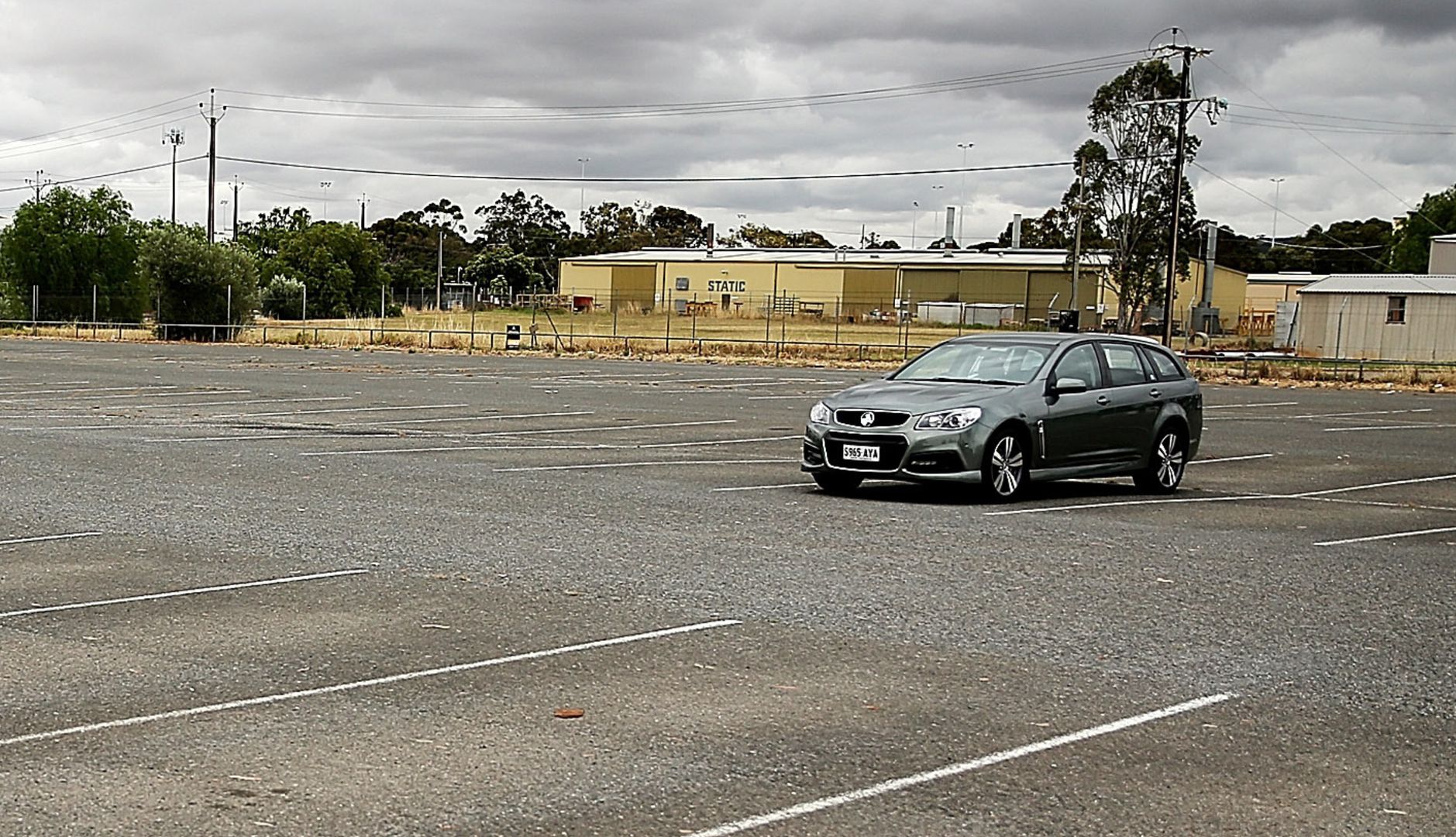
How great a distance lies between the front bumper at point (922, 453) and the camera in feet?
44.7

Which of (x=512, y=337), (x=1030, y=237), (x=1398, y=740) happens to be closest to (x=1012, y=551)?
(x=1398, y=740)

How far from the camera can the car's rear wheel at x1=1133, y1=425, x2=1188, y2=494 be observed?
1535 cm

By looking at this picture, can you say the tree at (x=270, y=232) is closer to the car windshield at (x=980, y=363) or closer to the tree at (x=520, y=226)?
the tree at (x=520, y=226)

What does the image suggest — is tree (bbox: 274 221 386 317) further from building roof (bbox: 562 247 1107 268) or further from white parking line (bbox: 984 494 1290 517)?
white parking line (bbox: 984 494 1290 517)

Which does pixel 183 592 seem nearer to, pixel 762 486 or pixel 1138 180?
pixel 762 486

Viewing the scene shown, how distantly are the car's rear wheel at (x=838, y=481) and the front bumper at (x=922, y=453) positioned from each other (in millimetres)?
218

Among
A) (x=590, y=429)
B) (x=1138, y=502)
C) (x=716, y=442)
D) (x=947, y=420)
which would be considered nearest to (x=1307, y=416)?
(x=716, y=442)

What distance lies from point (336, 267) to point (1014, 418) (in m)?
93.7

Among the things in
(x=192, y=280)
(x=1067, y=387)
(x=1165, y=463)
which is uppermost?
(x=192, y=280)

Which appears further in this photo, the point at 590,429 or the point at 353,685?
the point at 590,429

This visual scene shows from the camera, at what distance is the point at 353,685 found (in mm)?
6754

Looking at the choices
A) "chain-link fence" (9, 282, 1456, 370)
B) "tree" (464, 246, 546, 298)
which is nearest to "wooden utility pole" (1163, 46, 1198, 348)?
Result: "chain-link fence" (9, 282, 1456, 370)

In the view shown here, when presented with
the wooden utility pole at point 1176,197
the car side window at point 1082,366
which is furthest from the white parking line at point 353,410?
the wooden utility pole at point 1176,197

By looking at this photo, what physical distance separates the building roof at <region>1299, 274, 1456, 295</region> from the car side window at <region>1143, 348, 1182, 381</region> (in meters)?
44.1
